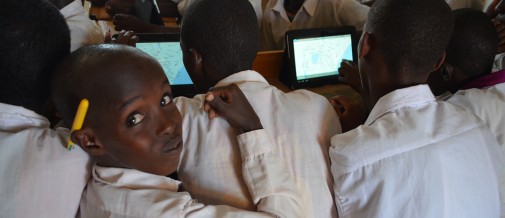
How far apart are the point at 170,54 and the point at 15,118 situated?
64 cm

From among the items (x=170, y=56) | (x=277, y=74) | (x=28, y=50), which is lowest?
(x=277, y=74)

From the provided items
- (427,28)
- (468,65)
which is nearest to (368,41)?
(427,28)

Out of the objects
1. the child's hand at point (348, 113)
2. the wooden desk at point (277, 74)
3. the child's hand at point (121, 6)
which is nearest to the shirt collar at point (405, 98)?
the child's hand at point (348, 113)

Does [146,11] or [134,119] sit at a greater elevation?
[134,119]

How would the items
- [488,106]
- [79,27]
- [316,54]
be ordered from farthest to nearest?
[316,54], [79,27], [488,106]

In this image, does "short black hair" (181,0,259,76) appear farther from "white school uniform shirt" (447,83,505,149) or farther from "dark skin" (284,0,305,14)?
"dark skin" (284,0,305,14)

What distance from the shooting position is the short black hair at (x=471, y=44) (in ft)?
3.13

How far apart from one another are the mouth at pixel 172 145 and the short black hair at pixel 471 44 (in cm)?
74

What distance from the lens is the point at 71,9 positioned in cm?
103

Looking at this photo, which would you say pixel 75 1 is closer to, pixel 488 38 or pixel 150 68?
pixel 150 68

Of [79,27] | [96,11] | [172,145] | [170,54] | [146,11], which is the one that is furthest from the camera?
Answer: [96,11]

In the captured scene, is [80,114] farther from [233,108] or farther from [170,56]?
[170,56]

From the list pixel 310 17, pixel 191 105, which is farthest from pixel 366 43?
pixel 310 17

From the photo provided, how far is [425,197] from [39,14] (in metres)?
0.76
